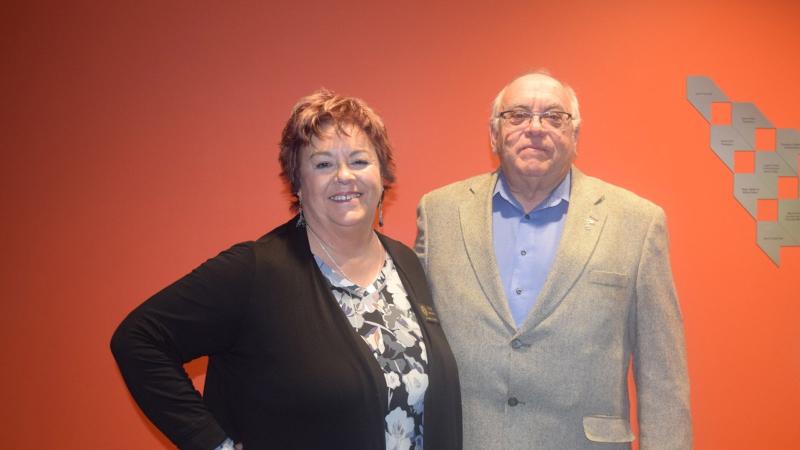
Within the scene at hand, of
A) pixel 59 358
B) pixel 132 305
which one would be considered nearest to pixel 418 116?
pixel 132 305

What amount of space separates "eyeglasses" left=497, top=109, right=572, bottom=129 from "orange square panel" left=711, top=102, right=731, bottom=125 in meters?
1.11

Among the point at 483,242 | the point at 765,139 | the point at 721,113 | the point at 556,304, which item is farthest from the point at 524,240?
the point at 765,139

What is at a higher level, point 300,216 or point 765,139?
point 765,139

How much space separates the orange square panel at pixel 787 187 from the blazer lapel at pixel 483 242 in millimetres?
1497

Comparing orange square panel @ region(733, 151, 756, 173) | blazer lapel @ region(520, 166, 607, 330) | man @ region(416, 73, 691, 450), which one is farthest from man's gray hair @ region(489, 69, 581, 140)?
orange square panel @ region(733, 151, 756, 173)

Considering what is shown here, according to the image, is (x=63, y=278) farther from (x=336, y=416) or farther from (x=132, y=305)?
(x=336, y=416)

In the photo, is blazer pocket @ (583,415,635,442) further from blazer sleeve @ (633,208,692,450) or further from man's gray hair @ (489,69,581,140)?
man's gray hair @ (489,69,581,140)

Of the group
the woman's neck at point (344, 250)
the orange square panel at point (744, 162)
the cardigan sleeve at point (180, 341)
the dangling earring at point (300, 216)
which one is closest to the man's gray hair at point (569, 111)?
the woman's neck at point (344, 250)

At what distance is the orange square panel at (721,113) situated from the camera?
2523 millimetres

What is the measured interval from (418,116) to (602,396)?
4.51ft

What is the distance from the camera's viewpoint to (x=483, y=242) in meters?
1.78

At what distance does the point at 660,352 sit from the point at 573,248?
40 cm

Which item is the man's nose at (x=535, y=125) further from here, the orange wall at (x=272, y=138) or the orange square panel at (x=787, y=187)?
the orange square panel at (x=787, y=187)

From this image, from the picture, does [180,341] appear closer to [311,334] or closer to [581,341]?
[311,334]
